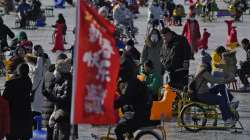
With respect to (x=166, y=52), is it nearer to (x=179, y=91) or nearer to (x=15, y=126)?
(x=179, y=91)

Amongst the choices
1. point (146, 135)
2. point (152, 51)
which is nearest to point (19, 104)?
point (146, 135)

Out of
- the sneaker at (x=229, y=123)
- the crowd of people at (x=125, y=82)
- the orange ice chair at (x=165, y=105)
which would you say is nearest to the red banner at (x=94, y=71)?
the crowd of people at (x=125, y=82)

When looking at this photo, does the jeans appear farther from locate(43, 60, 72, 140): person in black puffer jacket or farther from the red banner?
the red banner

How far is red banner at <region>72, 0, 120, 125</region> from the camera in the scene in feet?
30.2

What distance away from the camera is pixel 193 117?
15.4m

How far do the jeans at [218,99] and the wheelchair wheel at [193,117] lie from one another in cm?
17

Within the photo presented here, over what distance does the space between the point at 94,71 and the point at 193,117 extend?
636 centimetres

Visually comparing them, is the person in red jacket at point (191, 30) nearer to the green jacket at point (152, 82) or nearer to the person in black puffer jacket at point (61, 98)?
the green jacket at point (152, 82)

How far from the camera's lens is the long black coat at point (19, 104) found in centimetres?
1232

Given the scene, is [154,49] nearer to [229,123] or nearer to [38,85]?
[229,123]

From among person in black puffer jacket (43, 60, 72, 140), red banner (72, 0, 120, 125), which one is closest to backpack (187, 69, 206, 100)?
person in black puffer jacket (43, 60, 72, 140)

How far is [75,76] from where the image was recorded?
30.3 feet

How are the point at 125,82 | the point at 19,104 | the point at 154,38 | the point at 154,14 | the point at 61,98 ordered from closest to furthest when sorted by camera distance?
the point at 61,98 → the point at 19,104 → the point at 125,82 → the point at 154,38 → the point at 154,14

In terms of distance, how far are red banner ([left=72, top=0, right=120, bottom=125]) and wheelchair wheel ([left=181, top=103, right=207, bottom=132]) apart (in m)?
6.05
